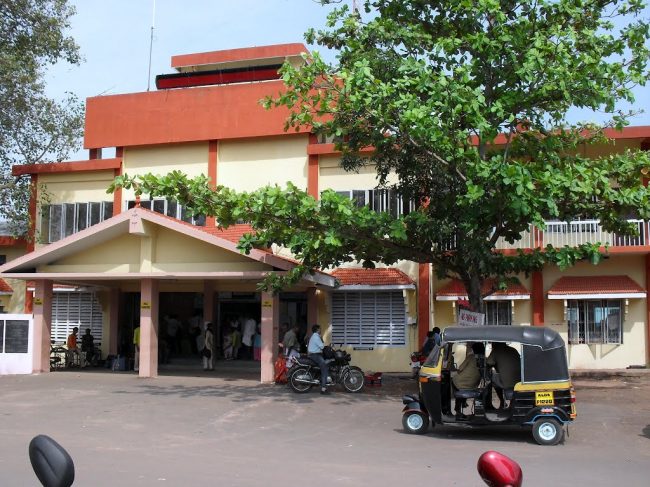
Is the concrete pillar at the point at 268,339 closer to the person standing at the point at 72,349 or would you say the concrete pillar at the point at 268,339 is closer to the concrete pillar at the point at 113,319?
the concrete pillar at the point at 113,319

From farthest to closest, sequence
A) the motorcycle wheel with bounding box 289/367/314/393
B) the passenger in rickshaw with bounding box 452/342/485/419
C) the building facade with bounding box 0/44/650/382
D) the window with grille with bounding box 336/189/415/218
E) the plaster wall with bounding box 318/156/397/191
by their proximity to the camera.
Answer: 1. the plaster wall with bounding box 318/156/397/191
2. the window with grille with bounding box 336/189/415/218
3. the building facade with bounding box 0/44/650/382
4. the motorcycle wheel with bounding box 289/367/314/393
5. the passenger in rickshaw with bounding box 452/342/485/419

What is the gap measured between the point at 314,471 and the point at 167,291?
16683 millimetres

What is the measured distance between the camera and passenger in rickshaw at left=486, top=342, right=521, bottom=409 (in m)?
11.2

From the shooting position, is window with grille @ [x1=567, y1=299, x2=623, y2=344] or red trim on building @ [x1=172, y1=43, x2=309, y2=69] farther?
red trim on building @ [x1=172, y1=43, x2=309, y2=69]

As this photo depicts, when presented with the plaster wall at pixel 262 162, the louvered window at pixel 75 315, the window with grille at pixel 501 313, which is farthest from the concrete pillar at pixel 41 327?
the window with grille at pixel 501 313

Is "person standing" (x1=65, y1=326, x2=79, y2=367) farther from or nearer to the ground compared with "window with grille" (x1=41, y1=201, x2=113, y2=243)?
nearer to the ground

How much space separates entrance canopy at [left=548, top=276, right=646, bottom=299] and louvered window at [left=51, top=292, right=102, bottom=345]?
15.1 metres

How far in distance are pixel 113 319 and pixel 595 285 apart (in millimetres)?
15588

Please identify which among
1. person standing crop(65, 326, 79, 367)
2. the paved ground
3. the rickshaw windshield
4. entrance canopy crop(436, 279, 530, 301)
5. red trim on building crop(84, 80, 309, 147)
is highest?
red trim on building crop(84, 80, 309, 147)

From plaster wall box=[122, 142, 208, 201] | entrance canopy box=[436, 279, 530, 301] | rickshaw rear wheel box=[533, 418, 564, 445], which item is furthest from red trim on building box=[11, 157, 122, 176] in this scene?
rickshaw rear wheel box=[533, 418, 564, 445]

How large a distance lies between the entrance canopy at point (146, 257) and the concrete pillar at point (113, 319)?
142 inches

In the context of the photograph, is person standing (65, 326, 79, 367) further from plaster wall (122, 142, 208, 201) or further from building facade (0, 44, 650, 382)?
plaster wall (122, 142, 208, 201)

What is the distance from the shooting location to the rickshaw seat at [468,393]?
11.1 m

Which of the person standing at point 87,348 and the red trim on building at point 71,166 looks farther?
the red trim on building at point 71,166
